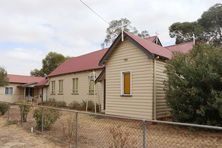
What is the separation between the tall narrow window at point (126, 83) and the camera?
13312mm

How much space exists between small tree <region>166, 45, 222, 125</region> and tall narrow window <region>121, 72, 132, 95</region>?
338 cm

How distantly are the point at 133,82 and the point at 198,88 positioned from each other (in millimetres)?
4065

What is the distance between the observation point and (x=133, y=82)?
12.9m

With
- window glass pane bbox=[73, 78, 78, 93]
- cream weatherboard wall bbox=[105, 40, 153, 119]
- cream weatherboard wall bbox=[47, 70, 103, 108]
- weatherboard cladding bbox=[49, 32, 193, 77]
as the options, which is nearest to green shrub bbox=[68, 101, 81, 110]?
cream weatherboard wall bbox=[47, 70, 103, 108]

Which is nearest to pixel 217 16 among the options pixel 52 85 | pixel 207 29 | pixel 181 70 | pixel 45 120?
pixel 207 29

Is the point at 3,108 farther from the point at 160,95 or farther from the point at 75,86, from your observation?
the point at 160,95

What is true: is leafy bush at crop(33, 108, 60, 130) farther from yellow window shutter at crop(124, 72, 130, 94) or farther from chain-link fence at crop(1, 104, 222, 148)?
yellow window shutter at crop(124, 72, 130, 94)

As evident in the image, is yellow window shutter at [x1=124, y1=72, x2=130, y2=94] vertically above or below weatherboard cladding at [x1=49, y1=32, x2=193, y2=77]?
below

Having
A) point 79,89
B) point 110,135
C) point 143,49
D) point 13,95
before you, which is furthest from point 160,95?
point 13,95

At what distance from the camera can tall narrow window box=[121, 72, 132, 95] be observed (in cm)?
1331

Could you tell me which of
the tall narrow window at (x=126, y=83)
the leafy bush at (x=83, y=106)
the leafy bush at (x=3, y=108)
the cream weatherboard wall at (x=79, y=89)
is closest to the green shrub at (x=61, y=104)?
the cream weatherboard wall at (x=79, y=89)

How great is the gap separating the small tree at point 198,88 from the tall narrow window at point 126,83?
3376 mm

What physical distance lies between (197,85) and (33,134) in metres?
6.57

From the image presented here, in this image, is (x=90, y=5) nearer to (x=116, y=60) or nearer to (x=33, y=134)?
(x=116, y=60)
